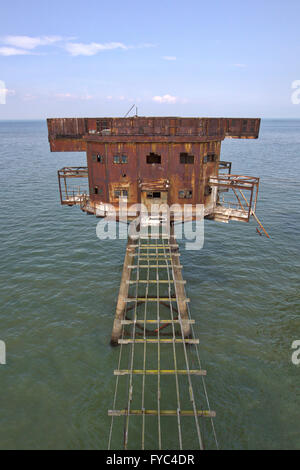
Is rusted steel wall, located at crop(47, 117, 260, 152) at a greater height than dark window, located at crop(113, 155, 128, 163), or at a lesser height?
greater

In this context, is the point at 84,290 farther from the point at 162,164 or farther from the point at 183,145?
the point at 183,145

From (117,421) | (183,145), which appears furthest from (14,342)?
(183,145)

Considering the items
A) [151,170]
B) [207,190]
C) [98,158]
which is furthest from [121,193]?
[207,190]

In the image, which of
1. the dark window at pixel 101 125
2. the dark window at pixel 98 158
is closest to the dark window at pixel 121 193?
the dark window at pixel 98 158

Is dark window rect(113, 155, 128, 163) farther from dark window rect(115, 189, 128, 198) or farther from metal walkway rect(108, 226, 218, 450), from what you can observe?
metal walkway rect(108, 226, 218, 450)

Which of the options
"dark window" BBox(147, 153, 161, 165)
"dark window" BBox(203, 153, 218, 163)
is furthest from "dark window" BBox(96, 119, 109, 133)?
"dark window" BBox(203, 153, 218, 163)
